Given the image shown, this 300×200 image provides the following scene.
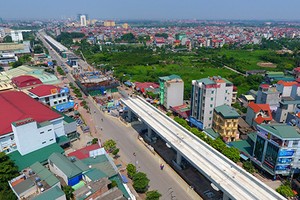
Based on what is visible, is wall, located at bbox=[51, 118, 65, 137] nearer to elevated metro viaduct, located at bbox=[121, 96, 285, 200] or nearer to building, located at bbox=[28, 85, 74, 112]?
building, located at bbox=[28, 85, 74, 112]

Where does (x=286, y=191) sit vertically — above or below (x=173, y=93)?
below

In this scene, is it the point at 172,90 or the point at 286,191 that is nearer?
the point at 286,191

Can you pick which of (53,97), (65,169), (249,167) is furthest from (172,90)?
(65,169)

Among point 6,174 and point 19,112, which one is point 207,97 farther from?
point 6,174

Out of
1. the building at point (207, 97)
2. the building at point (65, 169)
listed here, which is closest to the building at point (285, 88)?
the building at point (207, 97)

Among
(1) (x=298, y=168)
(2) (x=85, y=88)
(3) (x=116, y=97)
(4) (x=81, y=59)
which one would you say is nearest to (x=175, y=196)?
(1) (x=298, y=168)

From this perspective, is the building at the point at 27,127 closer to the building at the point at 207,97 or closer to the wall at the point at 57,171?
the wall at the point at 57,171
